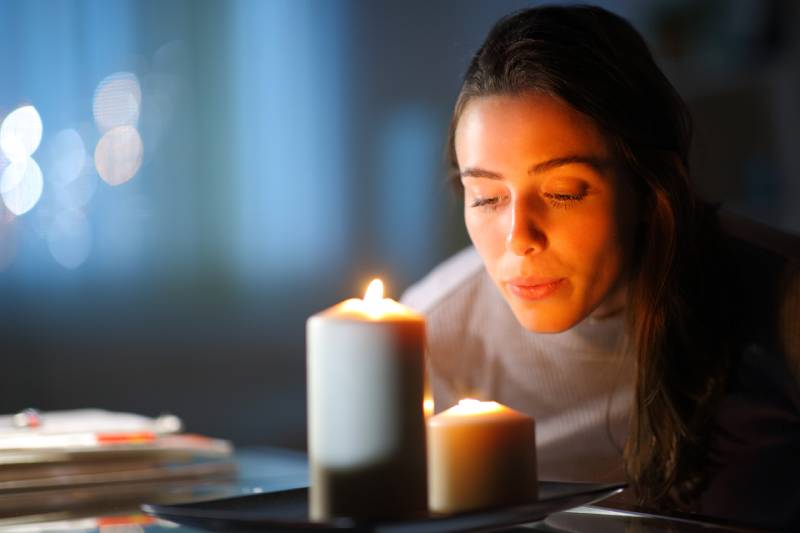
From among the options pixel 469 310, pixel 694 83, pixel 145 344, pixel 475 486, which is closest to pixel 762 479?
pixel 469 310

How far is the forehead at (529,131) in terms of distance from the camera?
77 centimetres

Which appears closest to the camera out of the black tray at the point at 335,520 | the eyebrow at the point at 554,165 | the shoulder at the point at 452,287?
the black tray at the point at 335,520

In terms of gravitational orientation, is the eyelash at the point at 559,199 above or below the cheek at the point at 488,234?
above

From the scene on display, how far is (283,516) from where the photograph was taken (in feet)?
1.80

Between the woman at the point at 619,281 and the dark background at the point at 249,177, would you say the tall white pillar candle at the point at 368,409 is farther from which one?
the dark background at the point at 249,177

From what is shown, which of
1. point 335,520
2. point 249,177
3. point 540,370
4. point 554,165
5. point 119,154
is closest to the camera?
point 335,520

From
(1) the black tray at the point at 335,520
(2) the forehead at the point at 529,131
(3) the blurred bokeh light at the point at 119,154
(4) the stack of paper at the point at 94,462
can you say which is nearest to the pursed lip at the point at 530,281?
(2) the forehead at the point at 529,131

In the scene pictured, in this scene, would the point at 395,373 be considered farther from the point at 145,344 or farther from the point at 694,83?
the point at 145,344

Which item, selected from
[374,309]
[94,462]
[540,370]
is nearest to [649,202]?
[540,370]

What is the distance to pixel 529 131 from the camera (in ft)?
2.53

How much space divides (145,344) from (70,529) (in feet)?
7.76

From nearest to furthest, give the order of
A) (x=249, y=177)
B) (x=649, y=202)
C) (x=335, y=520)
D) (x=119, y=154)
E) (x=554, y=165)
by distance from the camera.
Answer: (x=335, y=520), (x=554, y=165), (x=649, y=202), (x=119, y=154), (x=249, y=177)

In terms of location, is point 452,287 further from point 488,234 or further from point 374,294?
point 374,294

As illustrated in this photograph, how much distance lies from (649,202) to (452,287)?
40 centimetres
